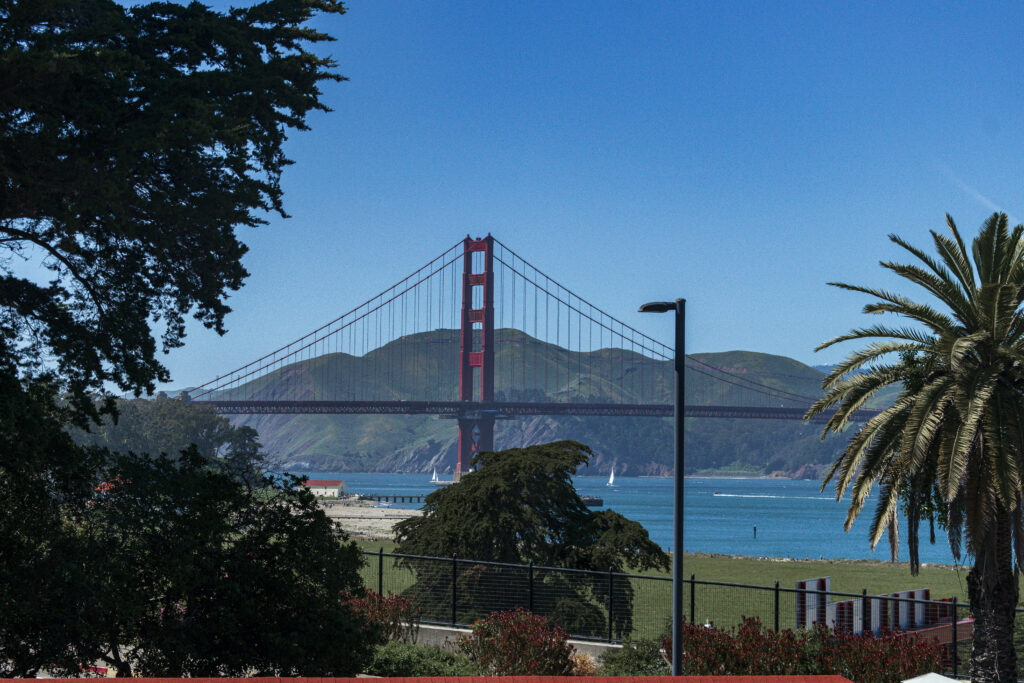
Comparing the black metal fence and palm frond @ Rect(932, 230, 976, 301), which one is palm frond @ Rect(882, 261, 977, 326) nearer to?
palm frond @ Rect(932, 230, 976, 301)

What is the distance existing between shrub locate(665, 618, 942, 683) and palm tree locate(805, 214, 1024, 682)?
1.98 meters

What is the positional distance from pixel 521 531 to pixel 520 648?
11.0m

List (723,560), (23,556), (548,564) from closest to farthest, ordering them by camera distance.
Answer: (23,556) → (548,564) → (723,560)

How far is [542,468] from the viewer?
32.4m

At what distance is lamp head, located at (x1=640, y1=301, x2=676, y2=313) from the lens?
53.8ft

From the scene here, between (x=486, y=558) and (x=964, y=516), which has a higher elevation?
(x=964, y=516)

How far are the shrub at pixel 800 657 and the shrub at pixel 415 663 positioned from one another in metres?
4.38

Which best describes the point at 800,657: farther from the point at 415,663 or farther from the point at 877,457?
the point at 415,663

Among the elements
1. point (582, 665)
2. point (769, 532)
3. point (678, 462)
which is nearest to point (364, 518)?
point (769, 532)

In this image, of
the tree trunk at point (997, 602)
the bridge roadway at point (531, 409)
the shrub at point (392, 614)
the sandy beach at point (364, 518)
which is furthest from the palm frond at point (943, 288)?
the bridge roadway at point (531, 409)

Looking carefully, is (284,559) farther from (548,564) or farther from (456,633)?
(548,564)

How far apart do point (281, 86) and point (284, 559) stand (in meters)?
11.4

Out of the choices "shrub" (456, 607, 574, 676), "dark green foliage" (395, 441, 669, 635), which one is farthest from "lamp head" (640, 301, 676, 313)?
"dark green foliage" (395, 441, 669, 635)

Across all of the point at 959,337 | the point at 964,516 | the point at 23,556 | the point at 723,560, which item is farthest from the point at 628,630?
the point at 723,560
